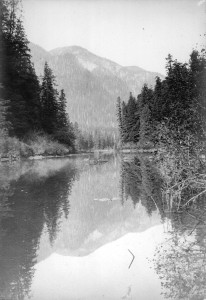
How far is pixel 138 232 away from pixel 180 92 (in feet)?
32.2

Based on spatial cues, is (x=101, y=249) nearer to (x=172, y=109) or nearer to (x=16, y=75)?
(x=172, y=109)

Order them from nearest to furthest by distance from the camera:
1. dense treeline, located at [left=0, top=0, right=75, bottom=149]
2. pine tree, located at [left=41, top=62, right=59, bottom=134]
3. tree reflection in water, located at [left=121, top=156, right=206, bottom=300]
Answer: tree reflection in water, located at [left=121, top=156, right=206, bottom=300], dense treeline, located at [left=0, top=0, right=75, bottom=149], pine tree, located at [left=41, top=62, right=59, bottom=134]

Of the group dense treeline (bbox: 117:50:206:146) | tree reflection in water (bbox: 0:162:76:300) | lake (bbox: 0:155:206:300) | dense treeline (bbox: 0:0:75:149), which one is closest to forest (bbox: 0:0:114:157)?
dense treeline (bbox: 0:0:75:149)

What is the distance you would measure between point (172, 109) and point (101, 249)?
33.9ft

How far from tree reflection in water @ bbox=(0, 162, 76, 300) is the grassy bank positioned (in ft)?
46.1

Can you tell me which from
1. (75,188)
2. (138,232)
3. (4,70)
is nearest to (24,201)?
(75,188)

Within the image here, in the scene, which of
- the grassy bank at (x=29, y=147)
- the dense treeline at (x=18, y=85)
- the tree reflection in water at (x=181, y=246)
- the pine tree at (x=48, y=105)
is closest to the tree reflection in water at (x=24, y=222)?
the tree reflection in water at (x=181, y=246)

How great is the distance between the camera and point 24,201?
1059 centimetres

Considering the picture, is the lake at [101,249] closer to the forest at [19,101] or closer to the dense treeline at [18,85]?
the forest at [19,101]

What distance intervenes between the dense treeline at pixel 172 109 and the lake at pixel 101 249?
2332mm

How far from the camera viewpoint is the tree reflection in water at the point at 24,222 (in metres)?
4.90

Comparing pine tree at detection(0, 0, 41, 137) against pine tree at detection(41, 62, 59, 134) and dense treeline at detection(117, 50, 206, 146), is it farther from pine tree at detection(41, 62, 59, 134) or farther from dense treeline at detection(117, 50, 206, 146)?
dense treeline at detection(117, 50, 206, 146)

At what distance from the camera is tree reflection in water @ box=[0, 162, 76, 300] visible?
4.90 meters

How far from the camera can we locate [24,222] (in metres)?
7.96
